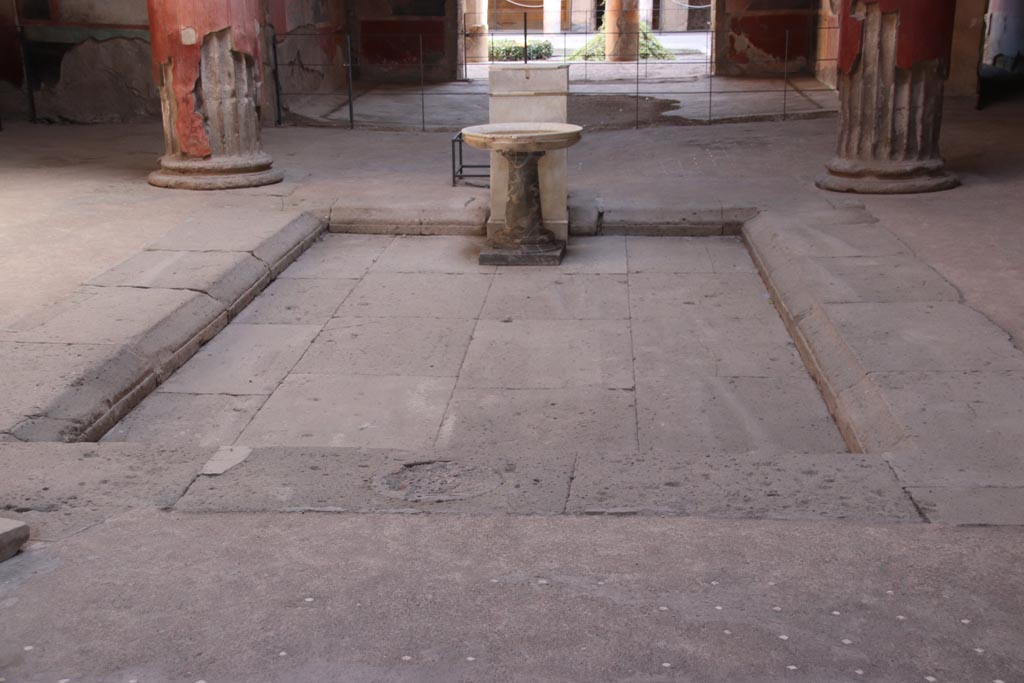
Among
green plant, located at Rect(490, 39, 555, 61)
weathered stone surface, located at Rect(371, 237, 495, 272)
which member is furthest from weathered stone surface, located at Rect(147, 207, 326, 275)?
green plant, located at Rect(490, 39, 555, 61)

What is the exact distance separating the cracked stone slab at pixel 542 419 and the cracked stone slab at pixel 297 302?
155cm

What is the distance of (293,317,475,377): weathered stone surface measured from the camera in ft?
18.2

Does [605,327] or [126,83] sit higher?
[126,83]

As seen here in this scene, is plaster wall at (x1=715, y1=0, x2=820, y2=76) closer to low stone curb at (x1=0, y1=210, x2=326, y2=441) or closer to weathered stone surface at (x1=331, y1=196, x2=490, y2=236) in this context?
weathered stone surface at (x1=331, y1=196, x2=490, y2=236)

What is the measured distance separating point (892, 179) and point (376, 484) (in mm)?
6299

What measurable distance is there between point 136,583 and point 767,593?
1.63 meters

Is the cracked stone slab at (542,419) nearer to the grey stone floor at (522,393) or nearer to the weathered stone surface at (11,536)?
the grey stone floor at (522,393)

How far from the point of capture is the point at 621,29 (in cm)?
2173

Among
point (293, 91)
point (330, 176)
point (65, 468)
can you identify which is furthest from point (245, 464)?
point (293, 91)

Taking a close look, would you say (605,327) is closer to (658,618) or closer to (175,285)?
(175,285)

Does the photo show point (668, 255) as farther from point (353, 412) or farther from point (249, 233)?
point (353, 412)

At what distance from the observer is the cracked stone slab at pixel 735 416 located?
4.63 meters

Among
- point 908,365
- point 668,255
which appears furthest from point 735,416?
point 668,255

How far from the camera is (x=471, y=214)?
8.22m
